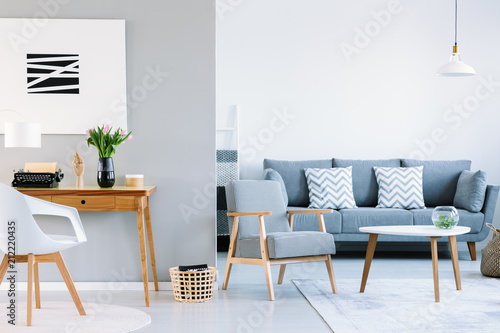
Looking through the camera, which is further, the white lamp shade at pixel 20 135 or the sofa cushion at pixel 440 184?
the sofa cushion at pixel 440 184

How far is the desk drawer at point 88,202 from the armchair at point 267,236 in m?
0.86

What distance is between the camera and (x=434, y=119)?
6941mm

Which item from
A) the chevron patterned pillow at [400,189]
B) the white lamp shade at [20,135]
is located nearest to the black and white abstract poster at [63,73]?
the white lamp shade at [20,135]

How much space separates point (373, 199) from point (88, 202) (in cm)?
338

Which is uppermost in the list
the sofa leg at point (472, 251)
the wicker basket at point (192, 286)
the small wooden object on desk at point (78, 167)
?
the small wooden object on desk at point (78, 167)

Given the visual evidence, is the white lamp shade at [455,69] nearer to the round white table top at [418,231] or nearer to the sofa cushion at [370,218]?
the sofa cushion at [370,218]

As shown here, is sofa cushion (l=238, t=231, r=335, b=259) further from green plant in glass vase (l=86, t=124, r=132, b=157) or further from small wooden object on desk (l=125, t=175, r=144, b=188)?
green plant in glass vase (l=86, t=124, r=132, b=157)

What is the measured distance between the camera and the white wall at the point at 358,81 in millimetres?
6898

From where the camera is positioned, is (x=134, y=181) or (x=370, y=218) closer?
(x=134, y=181)

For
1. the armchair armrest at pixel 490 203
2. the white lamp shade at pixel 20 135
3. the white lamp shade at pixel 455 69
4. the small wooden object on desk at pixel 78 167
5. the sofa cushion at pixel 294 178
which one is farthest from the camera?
the sofa cushion at pixel 294 178

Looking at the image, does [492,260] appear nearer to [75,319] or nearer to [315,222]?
[315,222]

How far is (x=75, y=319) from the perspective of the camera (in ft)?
11.9

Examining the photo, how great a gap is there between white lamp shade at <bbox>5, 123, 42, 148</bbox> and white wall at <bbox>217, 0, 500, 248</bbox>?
290cm

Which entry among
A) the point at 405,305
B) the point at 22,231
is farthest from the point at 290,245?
the point at 22,231
